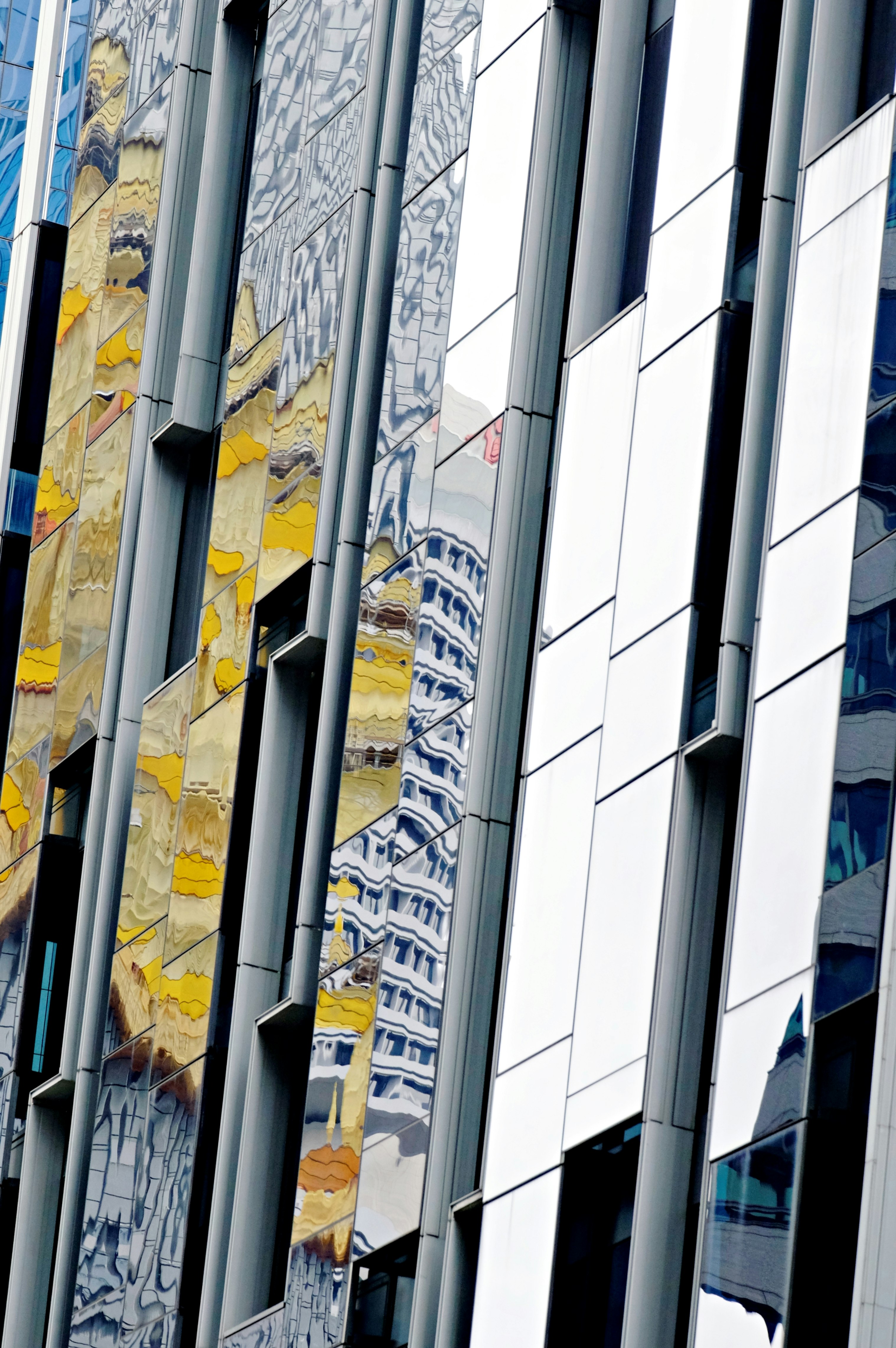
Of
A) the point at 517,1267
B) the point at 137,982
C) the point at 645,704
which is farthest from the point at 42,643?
the point at 517,1267

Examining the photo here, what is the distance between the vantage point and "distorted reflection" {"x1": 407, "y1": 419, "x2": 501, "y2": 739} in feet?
69.2

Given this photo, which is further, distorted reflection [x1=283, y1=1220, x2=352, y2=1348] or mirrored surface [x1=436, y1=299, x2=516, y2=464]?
mirrored surface [x1=436, y1=299, x2=516, y2=464]

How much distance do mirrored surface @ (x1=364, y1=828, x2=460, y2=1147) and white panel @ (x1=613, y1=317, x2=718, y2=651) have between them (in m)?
3.03

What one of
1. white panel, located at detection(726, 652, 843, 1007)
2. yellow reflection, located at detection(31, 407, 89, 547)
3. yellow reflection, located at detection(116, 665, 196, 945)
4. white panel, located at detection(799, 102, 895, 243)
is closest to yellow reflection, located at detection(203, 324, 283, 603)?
yellow reflection, located at detection(116, 665, 196, 945)

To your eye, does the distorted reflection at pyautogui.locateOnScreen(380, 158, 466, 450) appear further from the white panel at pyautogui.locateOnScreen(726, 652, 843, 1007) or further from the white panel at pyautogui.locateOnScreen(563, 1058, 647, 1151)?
the white panel at pyautogui.locateOnScreen(726, 652, 843, 1007)

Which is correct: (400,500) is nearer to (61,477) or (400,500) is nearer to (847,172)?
(847,172)

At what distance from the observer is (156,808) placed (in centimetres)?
2753

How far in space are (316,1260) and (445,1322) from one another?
2680 millimetres

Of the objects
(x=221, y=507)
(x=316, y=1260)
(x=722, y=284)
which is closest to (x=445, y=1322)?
(x=316, y=1260)

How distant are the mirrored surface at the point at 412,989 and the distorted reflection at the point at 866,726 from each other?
218 inches

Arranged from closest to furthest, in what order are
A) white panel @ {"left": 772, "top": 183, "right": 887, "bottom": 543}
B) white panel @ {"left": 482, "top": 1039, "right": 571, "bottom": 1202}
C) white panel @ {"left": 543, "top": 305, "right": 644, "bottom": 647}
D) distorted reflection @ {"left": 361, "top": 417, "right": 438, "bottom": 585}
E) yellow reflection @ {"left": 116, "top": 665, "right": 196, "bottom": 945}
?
white panel @ {"left": 772, "top": 183, "right": 887, "bottom": 543}, white panel @ {"left": 482, "top": 1039, "right": 571, "bottom": 1202}, white panel @ {"left": 543, "top": 305, "right": 644, "bottom": 647}, distorted reflection @ {"left": 361, "top": 417, "right": 438, "bottom": 585}, yellow reflection @ {"left": 116, "top": 665, "right": 196, "bottom": 945}

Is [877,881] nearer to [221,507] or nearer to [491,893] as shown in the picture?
[491,893]

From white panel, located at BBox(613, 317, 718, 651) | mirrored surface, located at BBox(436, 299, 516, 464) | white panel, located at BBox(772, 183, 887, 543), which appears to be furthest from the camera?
mirrored surface, located at BBox(436, 299, 516, 464)

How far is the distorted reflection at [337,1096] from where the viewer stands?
21281 mm
